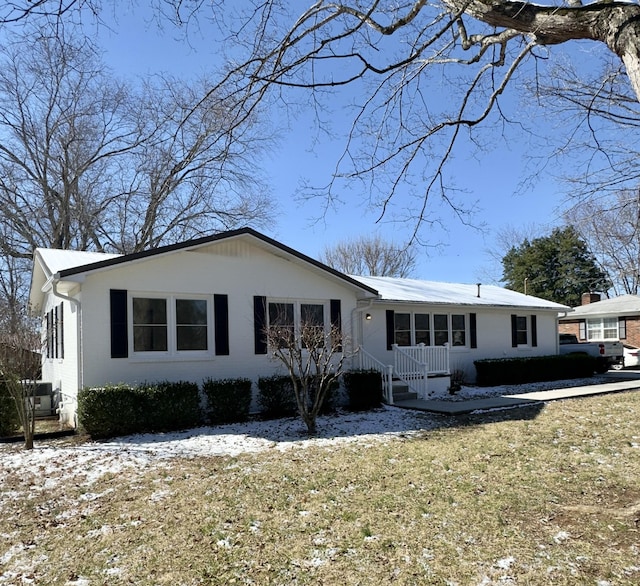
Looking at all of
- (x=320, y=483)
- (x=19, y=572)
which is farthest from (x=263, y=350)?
(x=19, y=572)

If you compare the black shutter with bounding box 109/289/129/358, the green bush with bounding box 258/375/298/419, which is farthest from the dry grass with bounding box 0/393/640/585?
the black shutter with bounding box 109/289/129/358

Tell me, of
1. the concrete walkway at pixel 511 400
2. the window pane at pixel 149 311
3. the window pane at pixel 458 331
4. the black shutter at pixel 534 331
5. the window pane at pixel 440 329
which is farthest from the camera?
the black shutter at pixel 534 331

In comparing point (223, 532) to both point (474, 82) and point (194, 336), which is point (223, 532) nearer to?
point (474, 82)

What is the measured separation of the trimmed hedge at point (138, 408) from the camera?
30.3 ft

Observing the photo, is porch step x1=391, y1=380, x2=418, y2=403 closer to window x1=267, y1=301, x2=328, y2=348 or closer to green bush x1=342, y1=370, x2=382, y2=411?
green bush x1=342, y1=370, x2=382, y2=411

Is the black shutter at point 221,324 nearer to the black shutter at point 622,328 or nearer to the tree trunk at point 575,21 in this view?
the tree trunk at point 575,21

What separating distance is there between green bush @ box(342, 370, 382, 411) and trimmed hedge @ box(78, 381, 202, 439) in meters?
3.68

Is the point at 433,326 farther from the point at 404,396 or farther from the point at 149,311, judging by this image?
the point at 149,311

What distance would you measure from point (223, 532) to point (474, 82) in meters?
5.64

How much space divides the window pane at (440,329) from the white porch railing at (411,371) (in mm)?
2910

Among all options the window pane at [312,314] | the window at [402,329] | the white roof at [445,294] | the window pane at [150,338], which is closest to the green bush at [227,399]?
the window pane at [150,338]

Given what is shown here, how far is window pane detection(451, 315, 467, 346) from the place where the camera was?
18.0 metres

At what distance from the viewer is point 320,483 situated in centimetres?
636

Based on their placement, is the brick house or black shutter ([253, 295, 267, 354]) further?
the brick house
